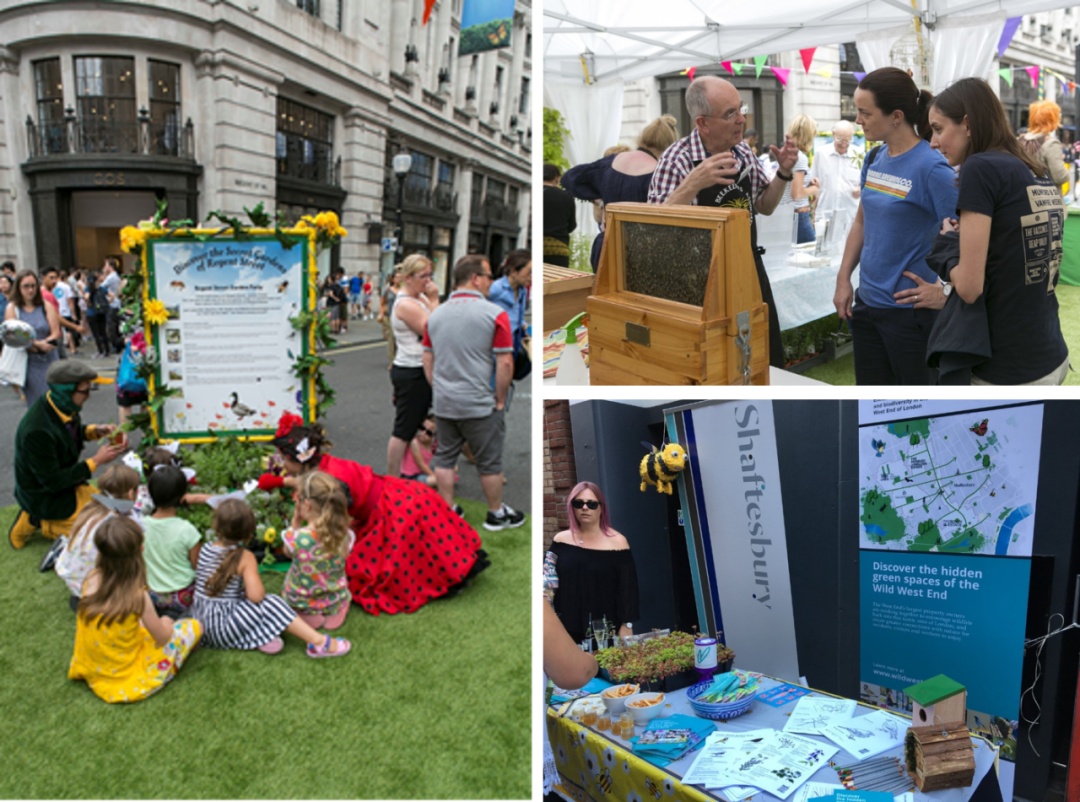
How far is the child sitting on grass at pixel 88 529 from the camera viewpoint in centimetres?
403

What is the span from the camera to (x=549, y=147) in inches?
249

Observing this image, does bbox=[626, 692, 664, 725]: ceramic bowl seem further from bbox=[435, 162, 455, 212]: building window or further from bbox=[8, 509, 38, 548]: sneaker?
bbox=[435, 162, 455, 212]: building window

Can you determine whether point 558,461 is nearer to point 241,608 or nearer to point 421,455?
point 241,608

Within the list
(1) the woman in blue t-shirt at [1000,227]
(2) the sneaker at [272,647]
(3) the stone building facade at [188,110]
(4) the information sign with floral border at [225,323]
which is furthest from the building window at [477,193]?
(1) the woman in blue t-shirt at [1000,227]

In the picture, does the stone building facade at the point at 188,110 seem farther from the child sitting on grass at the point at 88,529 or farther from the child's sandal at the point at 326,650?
the child's sandal at the point at 326,650

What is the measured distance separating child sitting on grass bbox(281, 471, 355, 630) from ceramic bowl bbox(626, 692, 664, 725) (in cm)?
161

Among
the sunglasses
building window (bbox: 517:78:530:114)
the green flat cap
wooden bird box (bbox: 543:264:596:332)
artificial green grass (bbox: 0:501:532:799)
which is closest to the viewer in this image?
artificial green grass (bbox: 0:501:532:799)

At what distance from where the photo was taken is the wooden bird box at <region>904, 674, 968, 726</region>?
2369 millimetres

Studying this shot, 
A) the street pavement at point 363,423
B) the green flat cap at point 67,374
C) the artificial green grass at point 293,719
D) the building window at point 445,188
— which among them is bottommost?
the artificial green grass at point 293,719

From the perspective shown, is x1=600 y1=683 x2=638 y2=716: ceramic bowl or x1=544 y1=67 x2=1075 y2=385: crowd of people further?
x1=600 y1=683 x2=638 y2=716: ceramic bowl

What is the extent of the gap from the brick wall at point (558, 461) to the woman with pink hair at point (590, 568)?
0.05m

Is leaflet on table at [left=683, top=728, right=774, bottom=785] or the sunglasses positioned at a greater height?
the sunglasses

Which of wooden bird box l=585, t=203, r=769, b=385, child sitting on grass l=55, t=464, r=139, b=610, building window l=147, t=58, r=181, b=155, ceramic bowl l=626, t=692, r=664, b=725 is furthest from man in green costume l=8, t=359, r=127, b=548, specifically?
building window l=147, t=58, r=181, b=155

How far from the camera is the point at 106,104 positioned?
18.3m
